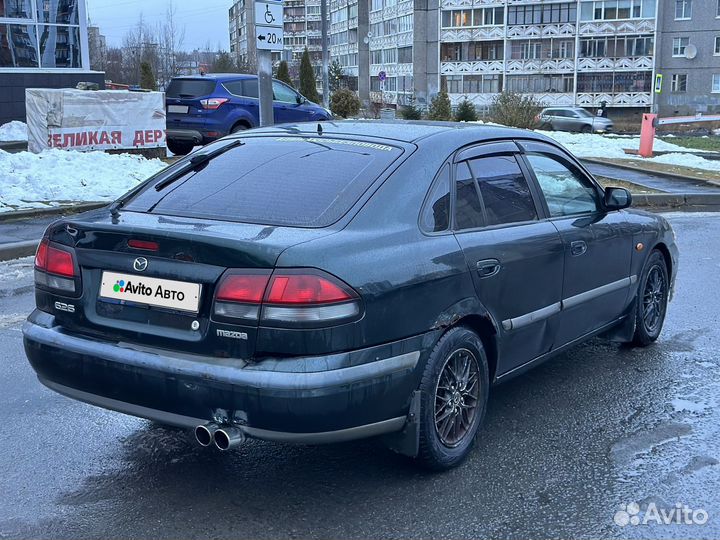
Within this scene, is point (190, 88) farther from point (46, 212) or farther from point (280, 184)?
point (280, 184)

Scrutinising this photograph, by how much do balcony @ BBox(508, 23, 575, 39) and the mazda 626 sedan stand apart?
244 ft

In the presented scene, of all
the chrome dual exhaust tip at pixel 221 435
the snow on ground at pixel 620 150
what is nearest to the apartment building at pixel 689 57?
the snow on ground at pixel 620 150

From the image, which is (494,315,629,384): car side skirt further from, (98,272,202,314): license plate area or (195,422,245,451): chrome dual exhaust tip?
(98,272,202,314): license plate area

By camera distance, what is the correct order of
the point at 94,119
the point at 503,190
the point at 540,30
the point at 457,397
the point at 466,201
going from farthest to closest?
the point at 540,30 → the point at 94,119 → the point at 503,190 → the point at 466,201 → the point at 457,397

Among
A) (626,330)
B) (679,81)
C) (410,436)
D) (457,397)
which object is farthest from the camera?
(679,81)

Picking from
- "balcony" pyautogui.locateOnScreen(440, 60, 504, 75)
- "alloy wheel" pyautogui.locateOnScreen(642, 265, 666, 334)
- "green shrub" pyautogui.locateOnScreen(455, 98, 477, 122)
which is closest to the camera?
"alloy wheel" pyautogui.locateOnScreen(642, 265, 666, 334)

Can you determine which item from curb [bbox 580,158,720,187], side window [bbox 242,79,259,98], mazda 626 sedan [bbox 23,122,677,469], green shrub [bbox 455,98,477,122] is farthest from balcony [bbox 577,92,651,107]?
mazda 626 sedan [bbox 23,122,677,469]

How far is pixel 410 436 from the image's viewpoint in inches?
148

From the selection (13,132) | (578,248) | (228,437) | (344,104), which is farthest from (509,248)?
(344,104)

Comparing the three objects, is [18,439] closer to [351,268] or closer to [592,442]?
[351,268]

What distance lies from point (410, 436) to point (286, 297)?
90cm

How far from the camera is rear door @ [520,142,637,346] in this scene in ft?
16.3

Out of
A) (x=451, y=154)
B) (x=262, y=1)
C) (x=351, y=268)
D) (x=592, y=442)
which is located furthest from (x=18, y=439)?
(x=262, y=1)

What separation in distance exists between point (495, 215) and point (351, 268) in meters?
1.27
